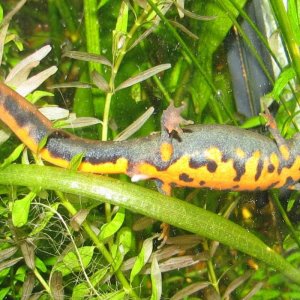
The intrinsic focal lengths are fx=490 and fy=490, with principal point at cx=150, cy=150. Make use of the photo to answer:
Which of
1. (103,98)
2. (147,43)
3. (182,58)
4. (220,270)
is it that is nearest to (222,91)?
(182,58)

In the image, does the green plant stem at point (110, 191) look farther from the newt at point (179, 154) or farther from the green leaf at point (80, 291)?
the green leaf at point (80, 291)

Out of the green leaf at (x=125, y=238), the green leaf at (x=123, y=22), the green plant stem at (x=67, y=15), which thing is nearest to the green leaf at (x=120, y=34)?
the green leaf at (x=123, y=22)

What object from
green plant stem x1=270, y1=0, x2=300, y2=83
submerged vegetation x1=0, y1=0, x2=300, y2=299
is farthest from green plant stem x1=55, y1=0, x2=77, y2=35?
green plant stem x1=270, y1=0, x2=300, y2=83

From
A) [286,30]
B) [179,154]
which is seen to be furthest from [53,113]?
[286,30]

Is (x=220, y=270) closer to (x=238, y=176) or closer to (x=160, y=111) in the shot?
(x=238, y=176)

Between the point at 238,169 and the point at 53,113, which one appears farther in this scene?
the point at 238,169

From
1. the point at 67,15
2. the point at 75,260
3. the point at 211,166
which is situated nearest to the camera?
the point at 75,260

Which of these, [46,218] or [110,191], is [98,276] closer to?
[46,218]

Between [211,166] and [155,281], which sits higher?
[211,166]
